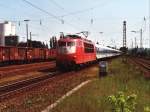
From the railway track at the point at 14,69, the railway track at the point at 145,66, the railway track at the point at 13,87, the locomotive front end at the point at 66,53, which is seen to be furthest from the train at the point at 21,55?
the railway track at the point at 13,87

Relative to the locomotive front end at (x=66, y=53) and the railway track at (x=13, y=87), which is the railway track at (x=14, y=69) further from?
the railway track at (x=13, y=87)

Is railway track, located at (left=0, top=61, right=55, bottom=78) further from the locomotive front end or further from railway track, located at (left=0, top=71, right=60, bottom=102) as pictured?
railway track, located at (left=0, top=71, right=60, bottom=102)

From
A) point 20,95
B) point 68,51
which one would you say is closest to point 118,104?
point 20,95

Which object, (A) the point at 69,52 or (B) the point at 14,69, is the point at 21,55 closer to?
(B) the point at 14,69

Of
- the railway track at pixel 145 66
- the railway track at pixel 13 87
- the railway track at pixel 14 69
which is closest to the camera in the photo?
the railway track at pixel 13 87

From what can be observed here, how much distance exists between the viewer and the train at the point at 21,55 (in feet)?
144

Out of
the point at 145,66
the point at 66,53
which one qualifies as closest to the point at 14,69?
the point at 66,53

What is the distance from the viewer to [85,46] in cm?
3484

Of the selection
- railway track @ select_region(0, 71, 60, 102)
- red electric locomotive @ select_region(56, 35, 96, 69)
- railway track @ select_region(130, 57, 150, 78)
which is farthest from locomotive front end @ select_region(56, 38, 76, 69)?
railway track @ select_region(0, 71, 60, 102)

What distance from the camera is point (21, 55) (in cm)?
5062

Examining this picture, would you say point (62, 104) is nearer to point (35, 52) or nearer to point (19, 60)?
point (19, 60)

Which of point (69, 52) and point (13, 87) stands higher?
point (69, 52)

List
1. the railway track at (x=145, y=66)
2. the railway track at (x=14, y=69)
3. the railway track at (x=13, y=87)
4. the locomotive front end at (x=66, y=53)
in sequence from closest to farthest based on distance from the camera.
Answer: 1. the railway track at (x=13, y=87)
2. the railway track at (x=145, y=66)
3. the railway track at (x=14, y=69)
4. the locomotive front end at (x=66, y=53)

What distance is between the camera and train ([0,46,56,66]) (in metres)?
43.9
